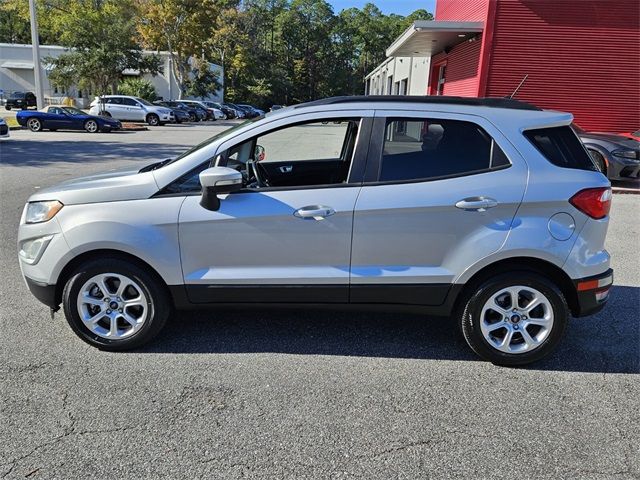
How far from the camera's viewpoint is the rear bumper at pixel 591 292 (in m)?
3.51

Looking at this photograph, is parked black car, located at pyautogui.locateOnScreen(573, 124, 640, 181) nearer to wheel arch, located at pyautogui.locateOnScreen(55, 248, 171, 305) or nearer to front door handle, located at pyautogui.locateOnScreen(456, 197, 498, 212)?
front door handle, located at pyautogui.locateOnScreen(456, 197, 498, 212)

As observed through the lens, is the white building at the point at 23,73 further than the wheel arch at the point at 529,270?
Yes

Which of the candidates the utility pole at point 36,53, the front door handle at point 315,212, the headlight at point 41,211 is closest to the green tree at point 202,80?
the utility pole at point 36,53

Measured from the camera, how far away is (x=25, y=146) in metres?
17.5

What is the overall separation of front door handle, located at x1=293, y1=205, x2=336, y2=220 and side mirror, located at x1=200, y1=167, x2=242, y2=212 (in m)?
0.44

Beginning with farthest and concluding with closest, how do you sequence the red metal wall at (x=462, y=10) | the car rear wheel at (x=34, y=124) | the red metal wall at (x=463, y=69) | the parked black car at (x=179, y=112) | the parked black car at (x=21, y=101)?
the parked black car at (x=21, y=101), the parked black car at (x=179, y=112), the car rear wheel at (x=34, y=124), the red metal wall at (x=463, y=69), the red metal wall at (x=462, y=10)

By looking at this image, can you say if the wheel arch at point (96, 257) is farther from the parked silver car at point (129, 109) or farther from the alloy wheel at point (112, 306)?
the parked silver car at point (129, 109)

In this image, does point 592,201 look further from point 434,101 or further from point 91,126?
point 91,126

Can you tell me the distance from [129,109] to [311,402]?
32.2 metres

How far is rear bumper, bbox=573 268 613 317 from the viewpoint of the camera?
3.51 metres

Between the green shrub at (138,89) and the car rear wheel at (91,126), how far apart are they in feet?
71.1

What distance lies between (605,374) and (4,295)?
500 cm

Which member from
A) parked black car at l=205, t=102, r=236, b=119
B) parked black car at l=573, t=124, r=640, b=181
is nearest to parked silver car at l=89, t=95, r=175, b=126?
parked black car at l=205, t=102, r=236, b=119

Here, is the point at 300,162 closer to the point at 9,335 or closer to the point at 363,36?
the point at 9,335
